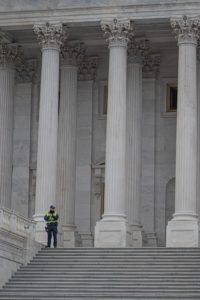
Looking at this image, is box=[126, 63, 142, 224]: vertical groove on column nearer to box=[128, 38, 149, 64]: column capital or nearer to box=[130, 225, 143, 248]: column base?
box=[130, 225, 143, 248]: column base

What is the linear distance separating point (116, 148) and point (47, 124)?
439 cm

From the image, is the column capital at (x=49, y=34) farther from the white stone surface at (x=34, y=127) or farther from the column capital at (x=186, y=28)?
the white stone surface at (x=34, y=127)

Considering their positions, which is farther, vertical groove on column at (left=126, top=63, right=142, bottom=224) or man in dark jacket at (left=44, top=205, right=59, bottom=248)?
vertical groove on column at (left=126, top=63, right=142, bottom=224)

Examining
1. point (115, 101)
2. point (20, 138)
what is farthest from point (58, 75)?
point (20, 138)

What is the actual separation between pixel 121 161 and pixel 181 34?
7.91 meters

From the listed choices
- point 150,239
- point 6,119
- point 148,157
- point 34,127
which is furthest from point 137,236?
point 34,127

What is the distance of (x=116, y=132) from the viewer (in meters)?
58.2

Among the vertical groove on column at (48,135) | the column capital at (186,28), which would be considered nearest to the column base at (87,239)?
the vertical groove on column at (48,135)

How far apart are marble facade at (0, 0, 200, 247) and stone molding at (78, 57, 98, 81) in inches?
2.5

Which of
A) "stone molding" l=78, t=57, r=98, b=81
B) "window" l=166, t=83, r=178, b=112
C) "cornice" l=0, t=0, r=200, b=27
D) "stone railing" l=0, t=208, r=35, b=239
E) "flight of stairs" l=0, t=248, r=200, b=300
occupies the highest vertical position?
"cornice" l=0, t=0, r=200, b=27

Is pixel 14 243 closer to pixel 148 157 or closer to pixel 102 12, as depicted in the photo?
pixel 102 12

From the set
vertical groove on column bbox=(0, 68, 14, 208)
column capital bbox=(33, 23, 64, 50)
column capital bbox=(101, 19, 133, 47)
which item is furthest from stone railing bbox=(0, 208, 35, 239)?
column capital bbox=(101, 19, 133, 47)

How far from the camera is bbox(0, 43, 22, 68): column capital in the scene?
211 ft

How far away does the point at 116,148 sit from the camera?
58.1 metres
